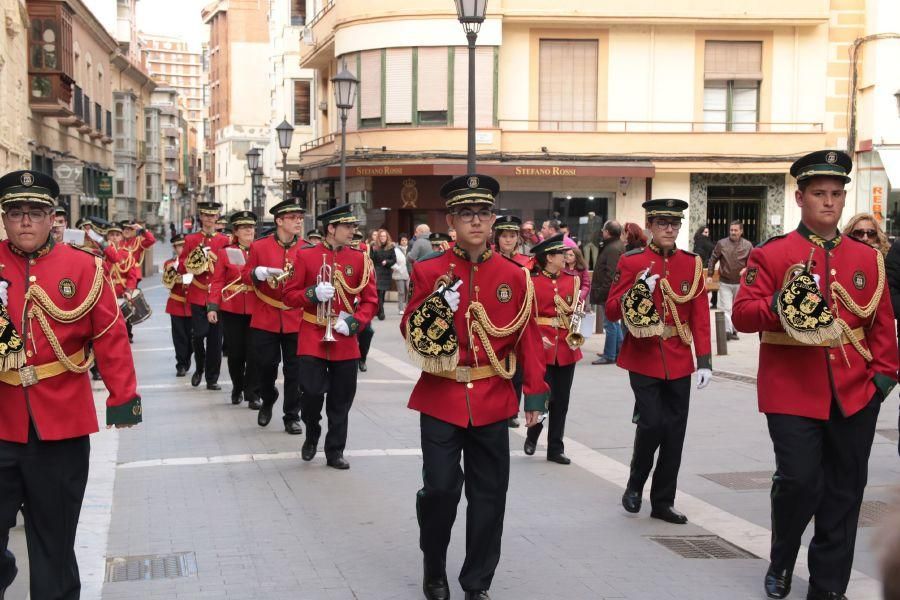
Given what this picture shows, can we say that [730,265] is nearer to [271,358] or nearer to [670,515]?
[271,358]

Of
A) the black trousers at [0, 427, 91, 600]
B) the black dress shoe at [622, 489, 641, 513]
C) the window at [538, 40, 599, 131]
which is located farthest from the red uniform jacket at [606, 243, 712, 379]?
the window at [538, 40, 599, 131]

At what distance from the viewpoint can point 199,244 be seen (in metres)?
15.0

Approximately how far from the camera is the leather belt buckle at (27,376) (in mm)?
5441

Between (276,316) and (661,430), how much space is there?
4969mm

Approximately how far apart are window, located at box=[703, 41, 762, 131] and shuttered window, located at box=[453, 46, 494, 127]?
5.68 metres

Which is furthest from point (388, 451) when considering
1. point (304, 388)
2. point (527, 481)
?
point (527, 481)

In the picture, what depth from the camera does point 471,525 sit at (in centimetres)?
606

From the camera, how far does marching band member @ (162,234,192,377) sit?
1554 centimetres

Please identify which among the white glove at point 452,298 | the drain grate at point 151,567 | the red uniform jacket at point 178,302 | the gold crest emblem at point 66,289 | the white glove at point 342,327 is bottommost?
the drain grate at point 151,567

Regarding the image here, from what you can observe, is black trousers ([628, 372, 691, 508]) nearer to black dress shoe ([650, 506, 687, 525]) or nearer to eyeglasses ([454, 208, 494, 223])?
black dress shoe ([650, 506, 687, 525])

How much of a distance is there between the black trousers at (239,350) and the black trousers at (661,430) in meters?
5.95

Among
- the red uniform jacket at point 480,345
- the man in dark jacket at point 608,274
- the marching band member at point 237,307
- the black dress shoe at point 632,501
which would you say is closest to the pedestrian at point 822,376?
the red uniform jacket at point 480,345

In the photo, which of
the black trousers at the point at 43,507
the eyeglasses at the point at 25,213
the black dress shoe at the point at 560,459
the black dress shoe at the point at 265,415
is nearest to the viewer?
the black trousers at the point at 43,507

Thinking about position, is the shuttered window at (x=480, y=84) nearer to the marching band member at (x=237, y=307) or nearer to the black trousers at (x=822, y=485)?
the marching band member at (x=237, y=307)
